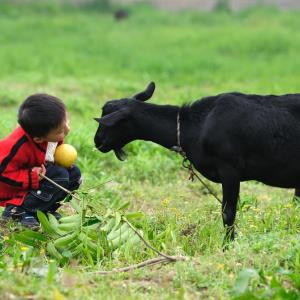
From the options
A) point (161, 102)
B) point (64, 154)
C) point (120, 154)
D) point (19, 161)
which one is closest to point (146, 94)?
point (120, 154)

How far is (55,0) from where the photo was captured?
988 inches

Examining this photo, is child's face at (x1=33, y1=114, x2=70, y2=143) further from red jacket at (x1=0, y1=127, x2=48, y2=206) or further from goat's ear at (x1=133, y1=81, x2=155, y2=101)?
goat's ear at (x1=133, y1=81, x2=155, y2=101)

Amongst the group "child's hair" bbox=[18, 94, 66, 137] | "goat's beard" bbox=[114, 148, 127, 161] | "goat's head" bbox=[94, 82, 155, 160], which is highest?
"child's hair" bbox=[18, 94, 66, 137]

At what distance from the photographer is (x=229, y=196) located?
5.73m

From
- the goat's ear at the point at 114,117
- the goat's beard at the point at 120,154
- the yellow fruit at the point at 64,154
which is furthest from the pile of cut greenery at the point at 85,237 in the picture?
the goat's beard at the point at 120,154

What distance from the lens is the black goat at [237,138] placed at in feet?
18.6

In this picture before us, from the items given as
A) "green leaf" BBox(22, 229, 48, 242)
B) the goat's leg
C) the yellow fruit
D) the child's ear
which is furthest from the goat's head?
"green leaf" BBox(22, 229, 48, 242)

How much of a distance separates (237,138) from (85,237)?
1401 millimetres

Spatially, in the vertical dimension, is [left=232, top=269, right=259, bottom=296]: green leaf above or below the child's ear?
below

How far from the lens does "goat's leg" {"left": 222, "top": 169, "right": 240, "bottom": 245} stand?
5680 mm

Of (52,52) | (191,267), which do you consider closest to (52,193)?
(191,267)

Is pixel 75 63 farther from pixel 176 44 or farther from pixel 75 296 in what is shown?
pixel 75 296

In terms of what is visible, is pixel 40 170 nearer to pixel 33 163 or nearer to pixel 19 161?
pixel 33 163

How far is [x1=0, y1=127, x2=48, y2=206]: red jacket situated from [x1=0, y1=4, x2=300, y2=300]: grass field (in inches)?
16.6
